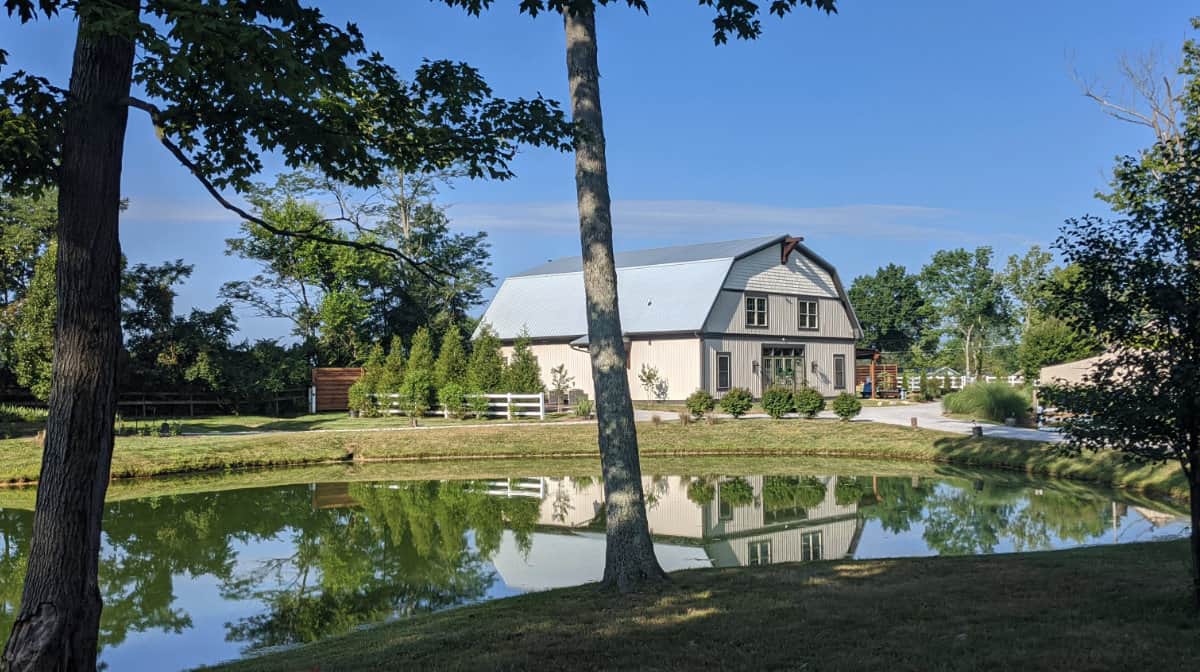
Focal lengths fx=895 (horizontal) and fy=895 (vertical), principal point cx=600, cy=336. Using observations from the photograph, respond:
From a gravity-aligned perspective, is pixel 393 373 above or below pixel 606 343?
above

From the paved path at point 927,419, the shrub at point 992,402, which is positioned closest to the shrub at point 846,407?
the paved path at point 927,419

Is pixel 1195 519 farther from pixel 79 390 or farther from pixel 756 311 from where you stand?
pixel 756 311

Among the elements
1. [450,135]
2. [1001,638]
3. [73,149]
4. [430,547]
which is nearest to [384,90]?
[450,135]

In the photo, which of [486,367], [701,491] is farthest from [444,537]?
[486,367]

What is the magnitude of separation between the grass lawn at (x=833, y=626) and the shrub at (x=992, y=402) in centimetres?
1887

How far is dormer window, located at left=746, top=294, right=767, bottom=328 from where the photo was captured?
33594mm

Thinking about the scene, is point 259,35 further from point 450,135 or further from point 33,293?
point 33,293

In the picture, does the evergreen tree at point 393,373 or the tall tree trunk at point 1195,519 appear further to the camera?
the evergreen tree at point 393,373

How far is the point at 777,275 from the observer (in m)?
34.8

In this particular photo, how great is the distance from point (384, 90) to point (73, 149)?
204 centimetres

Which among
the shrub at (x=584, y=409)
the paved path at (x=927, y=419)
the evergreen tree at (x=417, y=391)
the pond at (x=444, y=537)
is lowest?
the pond at (x=444, y=537)

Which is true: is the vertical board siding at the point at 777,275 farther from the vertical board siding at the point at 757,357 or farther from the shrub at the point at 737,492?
the shrub at the point at 737,492

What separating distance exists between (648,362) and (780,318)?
579 cm

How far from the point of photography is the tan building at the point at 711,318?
105ft
